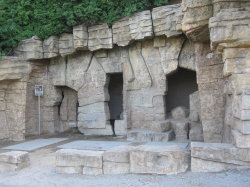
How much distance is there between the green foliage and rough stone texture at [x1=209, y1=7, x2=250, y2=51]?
150 inches

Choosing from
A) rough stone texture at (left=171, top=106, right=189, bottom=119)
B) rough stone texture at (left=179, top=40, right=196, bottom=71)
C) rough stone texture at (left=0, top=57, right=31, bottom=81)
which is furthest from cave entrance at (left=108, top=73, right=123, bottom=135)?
rough stone texture at (left=179, top=40, right=196, bottom=71)

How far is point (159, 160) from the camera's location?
425 centimetres

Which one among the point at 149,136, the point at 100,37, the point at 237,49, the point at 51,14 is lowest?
the point at 149,136

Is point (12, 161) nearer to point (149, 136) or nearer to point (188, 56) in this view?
A: point (149, 136)

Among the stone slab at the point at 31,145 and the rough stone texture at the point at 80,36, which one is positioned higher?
the rough stone texture at the point at 80,36

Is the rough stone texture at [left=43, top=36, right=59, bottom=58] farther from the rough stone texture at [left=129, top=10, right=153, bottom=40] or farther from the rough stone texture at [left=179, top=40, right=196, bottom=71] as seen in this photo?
the rough stone texture at [left=179, top=40, right=196, bottom=71]

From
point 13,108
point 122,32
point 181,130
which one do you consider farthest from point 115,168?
point 13,108

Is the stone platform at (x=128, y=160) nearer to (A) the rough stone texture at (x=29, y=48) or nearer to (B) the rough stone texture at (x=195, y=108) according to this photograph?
(B) the rough stone texture at (x=195, y=108)

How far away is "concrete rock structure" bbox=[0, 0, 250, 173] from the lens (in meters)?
6.00

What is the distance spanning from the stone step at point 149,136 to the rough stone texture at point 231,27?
397 cm

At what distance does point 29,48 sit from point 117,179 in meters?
6.73

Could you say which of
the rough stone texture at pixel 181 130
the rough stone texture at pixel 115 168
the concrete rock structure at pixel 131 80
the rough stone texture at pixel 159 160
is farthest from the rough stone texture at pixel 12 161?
the rough stone texture at pixel 181 130

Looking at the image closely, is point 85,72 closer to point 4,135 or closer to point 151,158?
point 4,135

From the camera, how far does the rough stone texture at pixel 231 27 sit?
13.6ft
